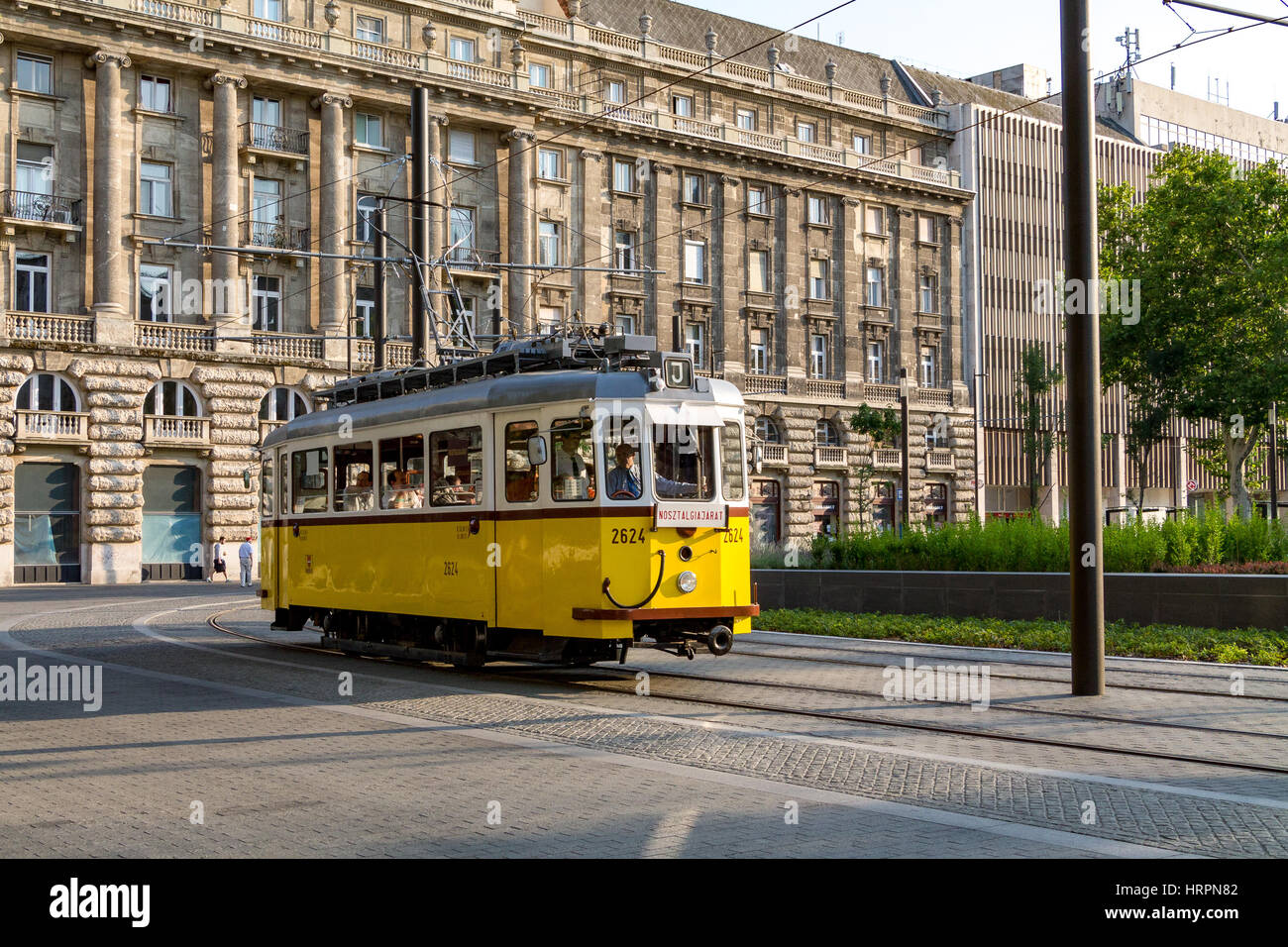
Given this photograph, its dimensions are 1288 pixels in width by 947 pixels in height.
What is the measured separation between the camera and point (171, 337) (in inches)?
1774

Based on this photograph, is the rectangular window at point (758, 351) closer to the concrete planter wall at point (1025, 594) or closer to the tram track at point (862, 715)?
the concrete planter wall at point (1025, 594)

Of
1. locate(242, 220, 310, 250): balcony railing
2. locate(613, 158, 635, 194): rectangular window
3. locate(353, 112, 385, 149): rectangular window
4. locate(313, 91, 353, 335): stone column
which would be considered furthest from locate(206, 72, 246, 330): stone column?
locate(613, 158, 635, 194): rectangular window

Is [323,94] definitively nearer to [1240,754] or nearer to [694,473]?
[694,473]

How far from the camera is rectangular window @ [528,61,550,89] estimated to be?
183 ft

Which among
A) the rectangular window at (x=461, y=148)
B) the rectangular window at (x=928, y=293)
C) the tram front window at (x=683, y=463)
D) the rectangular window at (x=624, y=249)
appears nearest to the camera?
the tram front window at (x=683, y=463)

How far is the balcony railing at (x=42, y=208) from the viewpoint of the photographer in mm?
42700

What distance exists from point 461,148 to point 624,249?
792cm

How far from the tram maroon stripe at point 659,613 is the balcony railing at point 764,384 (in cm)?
4494

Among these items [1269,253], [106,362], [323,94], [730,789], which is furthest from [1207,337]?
[730,789]

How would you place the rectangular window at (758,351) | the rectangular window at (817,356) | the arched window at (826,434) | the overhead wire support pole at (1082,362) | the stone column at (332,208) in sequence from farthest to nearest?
the rectangular window at (817,356), the arched window at (826,434), the rectangular window at (758,351), the stone column at (332,208), the overhead wire support pole at (1082,362)

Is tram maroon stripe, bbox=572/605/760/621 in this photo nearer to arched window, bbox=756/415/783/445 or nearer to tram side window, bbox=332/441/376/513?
tram side window, bbox=332/441/376/513

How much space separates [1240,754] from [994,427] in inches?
2765

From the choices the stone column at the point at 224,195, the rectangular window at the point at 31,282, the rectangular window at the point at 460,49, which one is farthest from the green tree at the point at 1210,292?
the rectangular window at the point at 31,282

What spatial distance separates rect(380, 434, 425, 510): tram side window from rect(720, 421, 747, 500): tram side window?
355 cm
